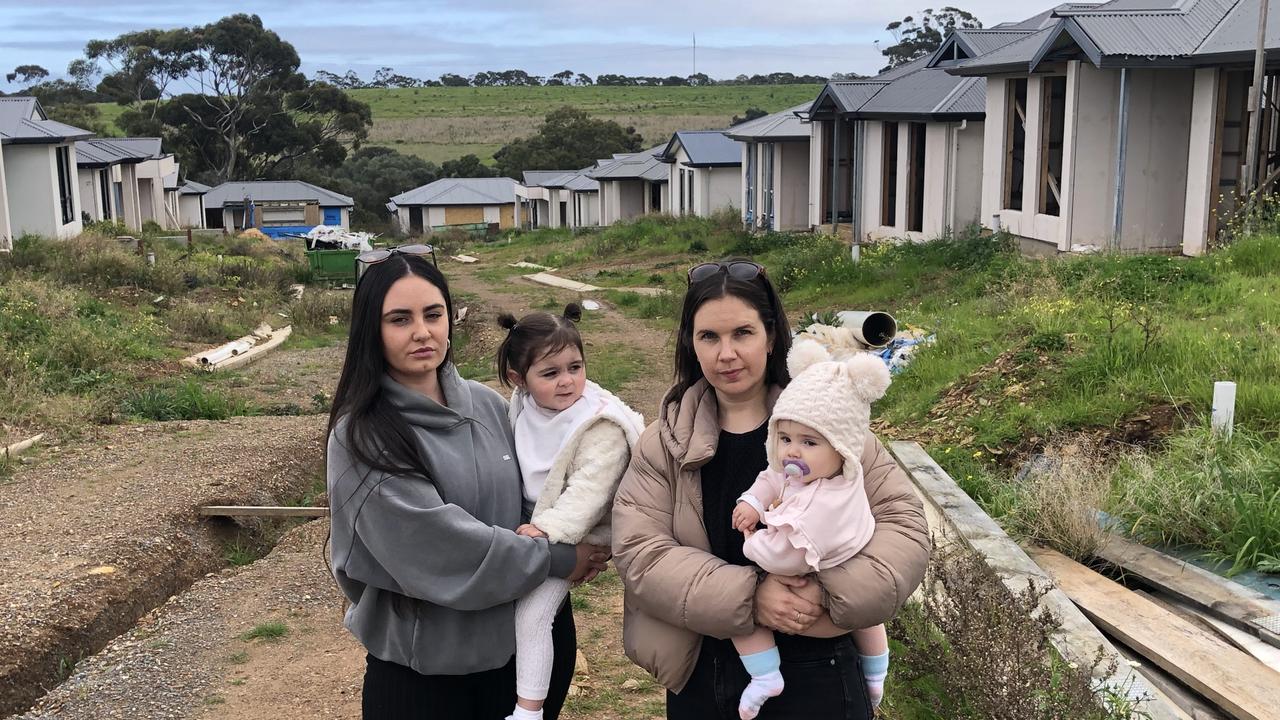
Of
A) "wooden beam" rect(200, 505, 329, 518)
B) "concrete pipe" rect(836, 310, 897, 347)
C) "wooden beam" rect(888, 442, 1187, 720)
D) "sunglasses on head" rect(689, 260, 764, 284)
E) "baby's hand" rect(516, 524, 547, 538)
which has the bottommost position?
"wooden beam" rect(200, 505, 329, 518)

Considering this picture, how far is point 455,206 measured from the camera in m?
59.8

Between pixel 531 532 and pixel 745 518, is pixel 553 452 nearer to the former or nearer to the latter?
pixel 531 532

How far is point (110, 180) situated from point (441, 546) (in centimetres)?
3624

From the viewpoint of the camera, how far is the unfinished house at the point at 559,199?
49875mm

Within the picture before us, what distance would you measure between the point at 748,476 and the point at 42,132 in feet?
83.4

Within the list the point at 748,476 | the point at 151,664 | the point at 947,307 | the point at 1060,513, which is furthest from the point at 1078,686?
the point at 947,307

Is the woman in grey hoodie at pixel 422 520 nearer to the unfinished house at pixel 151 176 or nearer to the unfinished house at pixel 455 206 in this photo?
the unfinished house at pixel 151 176

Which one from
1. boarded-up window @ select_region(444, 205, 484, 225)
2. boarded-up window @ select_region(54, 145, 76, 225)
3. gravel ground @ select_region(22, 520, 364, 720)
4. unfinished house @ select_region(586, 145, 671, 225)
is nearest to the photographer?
gravel ground @ select_region(22, 520, 364, 720)

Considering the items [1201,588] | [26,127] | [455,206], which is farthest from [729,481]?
[455,206]

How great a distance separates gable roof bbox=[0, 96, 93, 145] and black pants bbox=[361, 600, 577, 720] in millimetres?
23715

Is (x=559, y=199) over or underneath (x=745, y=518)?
underneath

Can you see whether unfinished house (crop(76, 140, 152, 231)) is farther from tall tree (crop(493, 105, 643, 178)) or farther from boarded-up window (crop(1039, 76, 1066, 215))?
tall tree (crop(493, 105, 643, 178))

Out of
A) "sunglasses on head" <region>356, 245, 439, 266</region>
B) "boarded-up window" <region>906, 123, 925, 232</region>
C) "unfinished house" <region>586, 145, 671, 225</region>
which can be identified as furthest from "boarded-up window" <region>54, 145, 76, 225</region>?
"sunglasses on head" <region>356, 245, 439, 266</region>

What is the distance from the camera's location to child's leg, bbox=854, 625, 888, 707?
8.97ft
